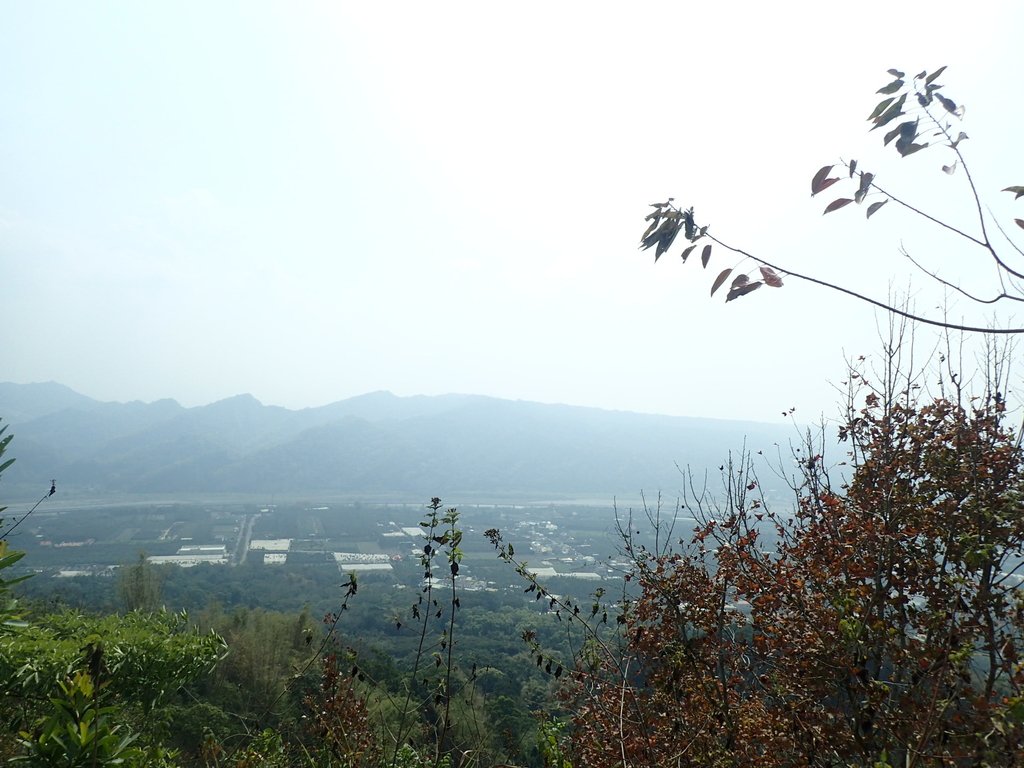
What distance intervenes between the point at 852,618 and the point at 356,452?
96.7 m

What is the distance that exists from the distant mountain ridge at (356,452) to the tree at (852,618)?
50.5 meters

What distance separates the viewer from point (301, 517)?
61656mm

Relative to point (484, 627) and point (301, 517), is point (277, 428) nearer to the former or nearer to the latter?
point (301, 517)

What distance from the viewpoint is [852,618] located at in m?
2.23

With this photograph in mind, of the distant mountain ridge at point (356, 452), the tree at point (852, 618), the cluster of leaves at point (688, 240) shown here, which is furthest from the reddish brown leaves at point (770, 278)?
the distant mountain ridge at point (356, 452)

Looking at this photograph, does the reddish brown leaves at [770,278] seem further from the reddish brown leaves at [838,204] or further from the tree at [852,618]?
the tree at [852,618]

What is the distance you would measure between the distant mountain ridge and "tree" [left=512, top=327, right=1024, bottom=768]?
1988 inches

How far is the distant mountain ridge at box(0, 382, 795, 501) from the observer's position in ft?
240

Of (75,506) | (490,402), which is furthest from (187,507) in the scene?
(490,402)

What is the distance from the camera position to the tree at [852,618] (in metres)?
2.34

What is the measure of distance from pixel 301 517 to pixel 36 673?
62.4m

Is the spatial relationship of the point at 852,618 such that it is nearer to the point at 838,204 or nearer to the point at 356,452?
the point at 838,204

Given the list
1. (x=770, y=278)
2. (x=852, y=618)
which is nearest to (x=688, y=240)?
(x=770, y=278)

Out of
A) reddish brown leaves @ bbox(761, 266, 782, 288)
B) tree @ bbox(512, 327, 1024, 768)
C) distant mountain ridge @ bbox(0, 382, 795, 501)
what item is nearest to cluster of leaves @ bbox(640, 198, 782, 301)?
reddish brown leaves @ bbox(761, 266, 782, 288)
